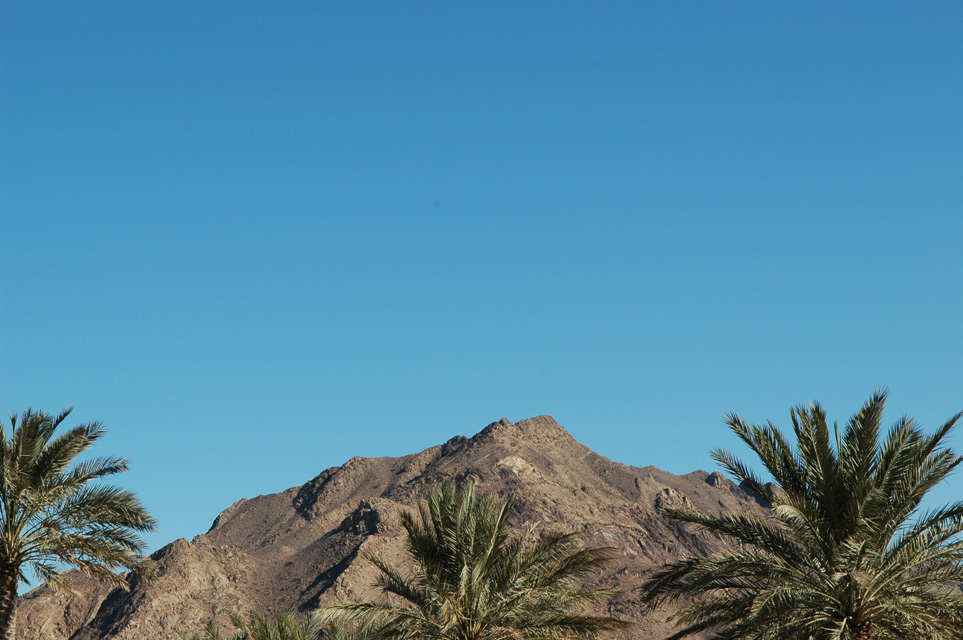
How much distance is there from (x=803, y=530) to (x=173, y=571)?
13200cm

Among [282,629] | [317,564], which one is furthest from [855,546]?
[317,564]

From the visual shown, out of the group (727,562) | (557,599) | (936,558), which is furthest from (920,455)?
(557,599)

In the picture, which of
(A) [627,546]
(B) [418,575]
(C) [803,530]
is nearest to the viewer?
(C) [803,530]

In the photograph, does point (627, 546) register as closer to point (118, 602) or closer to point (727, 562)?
point (118, 602)

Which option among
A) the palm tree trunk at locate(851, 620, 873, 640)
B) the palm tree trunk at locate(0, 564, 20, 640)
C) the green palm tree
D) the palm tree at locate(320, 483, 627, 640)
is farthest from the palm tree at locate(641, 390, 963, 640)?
the palm tree trunk at locate(0, 564, 20, 640)

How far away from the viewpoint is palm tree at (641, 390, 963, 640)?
19.5m

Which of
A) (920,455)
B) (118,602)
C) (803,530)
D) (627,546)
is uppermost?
(627,546)

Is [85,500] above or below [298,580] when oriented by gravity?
below

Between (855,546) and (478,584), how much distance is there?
25.4 feet

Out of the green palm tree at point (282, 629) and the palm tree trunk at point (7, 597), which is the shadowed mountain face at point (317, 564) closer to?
the green palm tree at point (282, 629)

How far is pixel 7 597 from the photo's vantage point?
81.8ft

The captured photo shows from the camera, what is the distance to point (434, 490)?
23.9 m

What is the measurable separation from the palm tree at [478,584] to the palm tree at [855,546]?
4065 millimetres

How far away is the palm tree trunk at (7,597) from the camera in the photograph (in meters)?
24.8
